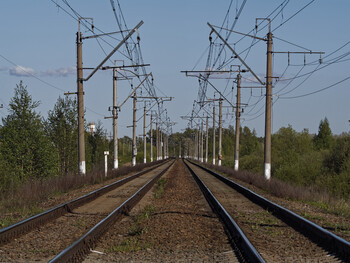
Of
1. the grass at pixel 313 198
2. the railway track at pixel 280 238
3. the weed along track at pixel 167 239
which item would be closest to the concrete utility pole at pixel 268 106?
the grass at pixel 313 198

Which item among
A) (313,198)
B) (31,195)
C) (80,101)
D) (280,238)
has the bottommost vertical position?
(313,198)

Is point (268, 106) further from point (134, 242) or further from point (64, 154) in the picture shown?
point (64, 154)

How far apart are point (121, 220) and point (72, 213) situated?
1.93 metres

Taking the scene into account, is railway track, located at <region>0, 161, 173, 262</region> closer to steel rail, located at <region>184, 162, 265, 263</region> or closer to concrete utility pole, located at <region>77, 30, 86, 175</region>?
steel rail, located at <region>184, 162, 265, 263</region>

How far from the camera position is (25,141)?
38.6m

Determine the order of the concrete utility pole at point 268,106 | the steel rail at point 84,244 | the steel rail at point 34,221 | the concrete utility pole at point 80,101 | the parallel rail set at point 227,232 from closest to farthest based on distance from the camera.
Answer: the steel rail at point 84,244 → the parallel rail set at point 227,232 → the steel rail at point 34,221 → the concrete utility pole at point 268,106 → the concrete utility pole at point 80,101

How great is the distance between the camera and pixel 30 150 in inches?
1533

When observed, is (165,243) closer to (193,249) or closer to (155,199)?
(193,249)

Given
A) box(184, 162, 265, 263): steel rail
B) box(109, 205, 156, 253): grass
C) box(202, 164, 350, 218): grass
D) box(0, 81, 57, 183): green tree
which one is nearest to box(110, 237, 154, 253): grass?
box(109, 205, 156, 253): grass

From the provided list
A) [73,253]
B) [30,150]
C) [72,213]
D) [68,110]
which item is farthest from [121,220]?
[68,110]

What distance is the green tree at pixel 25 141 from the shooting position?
1501 inches

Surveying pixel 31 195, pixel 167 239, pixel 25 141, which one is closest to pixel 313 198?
pixel 167 239

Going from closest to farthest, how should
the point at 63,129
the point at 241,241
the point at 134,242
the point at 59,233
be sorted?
the point at 241,241, the point at 134,242, the point at 59,233, the point at 63,129

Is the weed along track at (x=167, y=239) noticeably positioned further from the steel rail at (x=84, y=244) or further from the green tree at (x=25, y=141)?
the green tree at (x=25, y=141)
